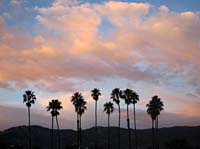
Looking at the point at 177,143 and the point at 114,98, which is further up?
the point at 114,98

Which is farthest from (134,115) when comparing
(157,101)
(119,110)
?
(157,101)

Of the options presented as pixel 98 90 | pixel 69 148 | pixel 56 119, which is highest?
pixel 98 90

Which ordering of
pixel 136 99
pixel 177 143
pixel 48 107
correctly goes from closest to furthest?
1. pixel 48 107
2. pixel 136 99
3. pixel 177 143

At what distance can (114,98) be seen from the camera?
11519cm

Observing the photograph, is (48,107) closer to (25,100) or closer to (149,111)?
(25,100)

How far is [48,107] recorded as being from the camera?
109 meters

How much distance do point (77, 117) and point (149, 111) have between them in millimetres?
23412

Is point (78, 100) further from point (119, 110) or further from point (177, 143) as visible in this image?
point (177, 143)

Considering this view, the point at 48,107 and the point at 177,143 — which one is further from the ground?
the point at 48,107

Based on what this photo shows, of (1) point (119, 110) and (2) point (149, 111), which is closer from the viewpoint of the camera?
(2) point (149, 111)

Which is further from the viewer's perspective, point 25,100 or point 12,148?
point 12,148

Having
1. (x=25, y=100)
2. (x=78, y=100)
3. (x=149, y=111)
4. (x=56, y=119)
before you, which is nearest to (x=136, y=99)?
(x=149, y=111)

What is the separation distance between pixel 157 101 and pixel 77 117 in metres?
26.4

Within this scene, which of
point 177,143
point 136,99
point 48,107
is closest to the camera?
point 48,107
